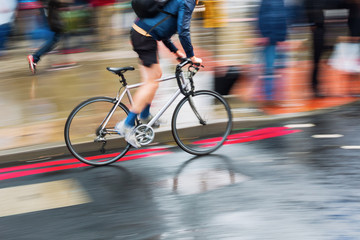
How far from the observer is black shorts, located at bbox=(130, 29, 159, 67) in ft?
17.0

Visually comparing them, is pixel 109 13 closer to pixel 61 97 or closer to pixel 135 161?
pixel 61 97

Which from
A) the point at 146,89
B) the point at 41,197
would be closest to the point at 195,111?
the point at 146,89

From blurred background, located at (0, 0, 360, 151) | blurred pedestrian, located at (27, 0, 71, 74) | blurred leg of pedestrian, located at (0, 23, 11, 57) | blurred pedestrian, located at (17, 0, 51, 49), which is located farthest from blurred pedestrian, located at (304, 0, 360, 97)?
blurred pedestrian, located at (17, 0, 51, 49)

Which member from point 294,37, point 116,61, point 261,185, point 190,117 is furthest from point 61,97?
point 294,37

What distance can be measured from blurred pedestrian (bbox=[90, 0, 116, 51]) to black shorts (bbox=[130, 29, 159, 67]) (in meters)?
7.25

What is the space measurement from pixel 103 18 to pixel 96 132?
777 cm

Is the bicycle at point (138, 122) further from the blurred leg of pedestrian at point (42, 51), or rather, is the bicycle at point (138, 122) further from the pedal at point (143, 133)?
the blurred leg of pedestrian at point (42, 51)

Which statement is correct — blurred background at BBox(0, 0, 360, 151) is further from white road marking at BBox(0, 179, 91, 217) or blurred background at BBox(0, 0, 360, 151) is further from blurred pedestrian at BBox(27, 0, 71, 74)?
white road marking at BBox(0, 179, 91, 217)

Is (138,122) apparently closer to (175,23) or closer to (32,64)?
(175,23)

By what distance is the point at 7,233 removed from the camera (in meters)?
3.98

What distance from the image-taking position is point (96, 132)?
5.41m

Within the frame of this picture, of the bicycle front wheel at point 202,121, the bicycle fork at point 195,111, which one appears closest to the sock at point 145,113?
the bicycle front wheel at point 202,121

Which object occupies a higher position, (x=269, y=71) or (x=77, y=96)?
(x=269, y=71)

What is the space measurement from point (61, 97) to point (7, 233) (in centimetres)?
421
